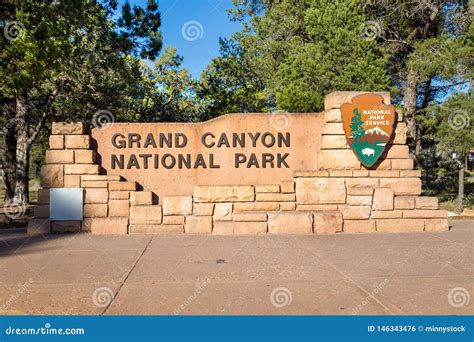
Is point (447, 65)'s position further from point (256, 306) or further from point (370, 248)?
point (256, 306)

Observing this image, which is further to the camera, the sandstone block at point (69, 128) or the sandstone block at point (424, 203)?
the sandstone block at point (69, 128)

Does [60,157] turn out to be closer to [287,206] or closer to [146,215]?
[146,215]

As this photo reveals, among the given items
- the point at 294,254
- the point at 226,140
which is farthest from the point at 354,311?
the point at 226,140

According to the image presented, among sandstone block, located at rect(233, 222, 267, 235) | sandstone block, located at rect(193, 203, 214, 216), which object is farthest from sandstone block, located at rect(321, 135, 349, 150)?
sandstone block, located at rect(193, 203, 214, 216)

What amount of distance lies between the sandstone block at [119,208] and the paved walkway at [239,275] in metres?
0.87

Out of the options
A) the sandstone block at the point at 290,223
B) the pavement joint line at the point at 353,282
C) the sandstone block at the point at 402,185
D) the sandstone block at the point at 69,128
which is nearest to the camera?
the pavement joint line at the point at 353,282

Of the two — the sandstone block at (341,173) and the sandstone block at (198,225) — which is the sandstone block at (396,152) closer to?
the sandstone block at (341,173)

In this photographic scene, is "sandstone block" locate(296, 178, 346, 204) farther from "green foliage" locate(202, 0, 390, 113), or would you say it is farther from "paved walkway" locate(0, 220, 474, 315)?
"green foliage" locate(202, 0, 390, 113)

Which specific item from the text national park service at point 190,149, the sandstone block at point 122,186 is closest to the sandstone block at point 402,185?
the text national park service at point 190,149

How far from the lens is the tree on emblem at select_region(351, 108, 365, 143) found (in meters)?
9.38

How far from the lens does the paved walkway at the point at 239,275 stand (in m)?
4.35

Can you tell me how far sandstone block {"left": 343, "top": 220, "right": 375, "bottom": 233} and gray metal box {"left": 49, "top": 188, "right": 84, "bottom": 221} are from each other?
17.8ft

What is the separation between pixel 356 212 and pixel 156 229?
4.08 m

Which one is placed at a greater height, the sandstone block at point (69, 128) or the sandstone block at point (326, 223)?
the sandstone block at point (69, 128)
